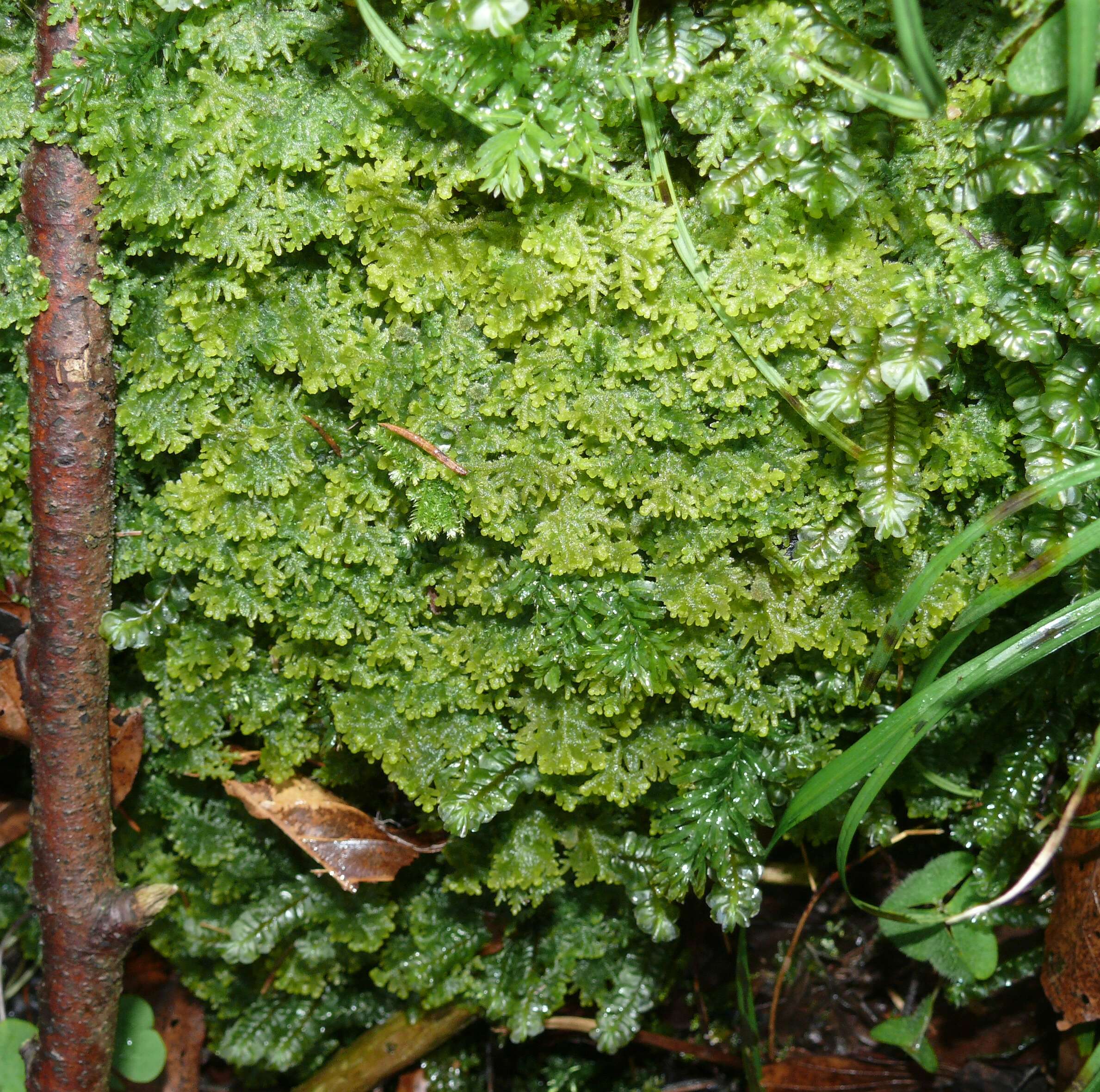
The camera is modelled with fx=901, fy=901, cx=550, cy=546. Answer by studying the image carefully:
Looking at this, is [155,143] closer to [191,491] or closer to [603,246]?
[191,491]

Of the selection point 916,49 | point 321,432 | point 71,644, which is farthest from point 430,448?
point 916,49

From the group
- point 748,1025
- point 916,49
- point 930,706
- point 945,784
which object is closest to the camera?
point 916,49

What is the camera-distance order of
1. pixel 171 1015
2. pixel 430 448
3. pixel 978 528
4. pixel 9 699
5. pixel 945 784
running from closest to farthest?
pixel 978 528, pixel 430 448, pixel 945 784, pixel 9 699, pixel 171 1015

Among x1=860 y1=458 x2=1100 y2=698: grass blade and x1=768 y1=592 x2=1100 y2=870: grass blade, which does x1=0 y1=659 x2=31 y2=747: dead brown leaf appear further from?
x1=860 y1=458 x2=1100 y2=698: grass blade

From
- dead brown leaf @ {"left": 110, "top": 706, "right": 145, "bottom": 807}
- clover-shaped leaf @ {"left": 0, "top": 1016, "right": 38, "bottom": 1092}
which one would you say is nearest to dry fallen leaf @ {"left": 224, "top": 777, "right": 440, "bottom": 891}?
dead brown leaf @ {"left": 110, "top": 706, "right": 145, "bottom": 807}

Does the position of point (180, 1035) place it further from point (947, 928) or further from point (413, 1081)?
point (947, 928)

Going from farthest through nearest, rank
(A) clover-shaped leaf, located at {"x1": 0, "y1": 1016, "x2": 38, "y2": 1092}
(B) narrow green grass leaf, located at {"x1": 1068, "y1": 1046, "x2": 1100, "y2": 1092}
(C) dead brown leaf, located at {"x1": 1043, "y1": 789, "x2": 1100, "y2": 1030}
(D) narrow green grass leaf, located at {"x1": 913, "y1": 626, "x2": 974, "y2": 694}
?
1. (A) clover-shaped leaf, located at {"x1": 0, "y1": 1016, "x2": 38, "y2": 1092}
2. (C) dead brown leaf, located at {"x1": 1043, "y1": 789, "x2": 1100, "y2": 1030}
3. (B) narrow green grass leaf, located at {"x1": 1068, "y1": 1046, "x2": 1100, "y2": 1092}
4. (D) narrow green grass leaf, located at {"x1": 913, "y1": 626, "x2": 974, "y2": 694}
